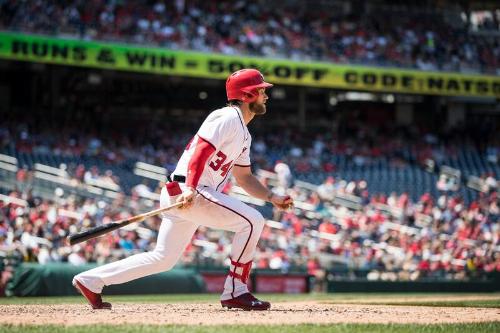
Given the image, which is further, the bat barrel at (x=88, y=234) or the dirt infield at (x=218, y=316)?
the bat barrel at (x=88, y=234)

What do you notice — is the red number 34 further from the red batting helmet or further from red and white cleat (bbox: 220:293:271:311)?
red and white cleat (bbox: 220:293:271:311)

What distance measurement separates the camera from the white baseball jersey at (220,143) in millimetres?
7461

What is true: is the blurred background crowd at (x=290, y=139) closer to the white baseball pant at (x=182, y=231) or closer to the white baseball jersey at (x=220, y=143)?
the white baseball pant at (x=182, y=231)

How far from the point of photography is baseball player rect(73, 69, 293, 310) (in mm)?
7453

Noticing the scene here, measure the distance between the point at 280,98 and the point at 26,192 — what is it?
14.1 meters

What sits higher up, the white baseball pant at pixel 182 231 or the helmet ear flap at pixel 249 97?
the helmet ear flap at pixel 249 97

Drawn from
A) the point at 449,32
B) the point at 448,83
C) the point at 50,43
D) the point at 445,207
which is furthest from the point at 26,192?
the point at 449,32

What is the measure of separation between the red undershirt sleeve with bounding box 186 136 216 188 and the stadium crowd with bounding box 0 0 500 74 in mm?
18941

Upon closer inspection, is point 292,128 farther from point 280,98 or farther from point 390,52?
point 390,52

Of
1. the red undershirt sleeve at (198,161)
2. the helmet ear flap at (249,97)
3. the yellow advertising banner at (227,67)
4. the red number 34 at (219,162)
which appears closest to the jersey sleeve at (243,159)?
the red number 34 at (219,162)

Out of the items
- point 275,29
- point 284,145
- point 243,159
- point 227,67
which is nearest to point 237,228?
point 243,159

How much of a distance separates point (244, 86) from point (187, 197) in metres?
1.25

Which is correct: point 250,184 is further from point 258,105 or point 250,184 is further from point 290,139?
point 290,139

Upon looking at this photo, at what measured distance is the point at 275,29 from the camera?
29.8m
